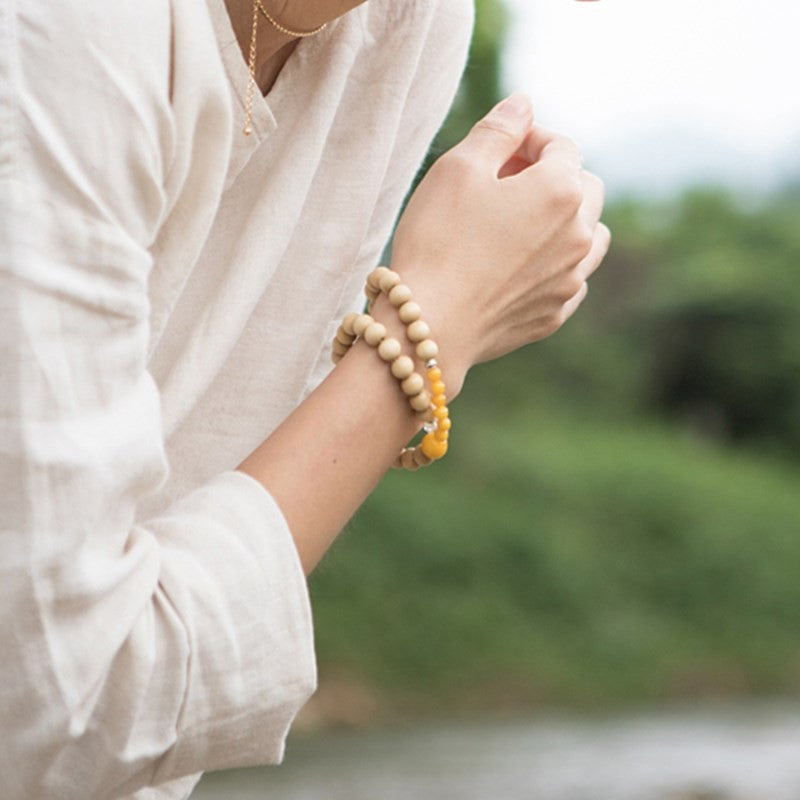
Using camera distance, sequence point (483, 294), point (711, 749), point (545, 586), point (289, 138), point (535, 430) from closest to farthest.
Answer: point (483, 294), point (289, 138), point (711, 749), point (545, 586), point (535, 430)

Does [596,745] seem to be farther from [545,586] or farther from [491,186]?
[491,186]

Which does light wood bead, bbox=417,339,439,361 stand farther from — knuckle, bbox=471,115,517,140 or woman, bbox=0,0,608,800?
knuckle, bbox=471,115,517,140

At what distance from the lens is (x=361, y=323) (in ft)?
3.27

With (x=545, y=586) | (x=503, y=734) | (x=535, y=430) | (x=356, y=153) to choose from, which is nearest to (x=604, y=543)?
(x=545, y=586)

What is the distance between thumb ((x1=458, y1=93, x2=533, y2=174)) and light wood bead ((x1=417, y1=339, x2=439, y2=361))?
159 millimetres

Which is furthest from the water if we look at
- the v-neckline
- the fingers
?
the v-neckline

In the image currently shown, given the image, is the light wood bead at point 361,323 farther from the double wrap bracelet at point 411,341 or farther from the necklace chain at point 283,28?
the necklace chain at point 283,28

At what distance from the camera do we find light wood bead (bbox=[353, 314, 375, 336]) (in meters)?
0.99

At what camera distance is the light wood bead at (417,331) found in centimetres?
98

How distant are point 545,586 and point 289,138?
8.27 metres

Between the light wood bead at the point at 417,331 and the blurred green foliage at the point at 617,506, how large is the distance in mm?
4936

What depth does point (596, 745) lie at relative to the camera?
298 inches

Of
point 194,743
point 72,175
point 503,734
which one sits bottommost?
point 503,734

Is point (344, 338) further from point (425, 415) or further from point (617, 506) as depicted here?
point (617, 506)
